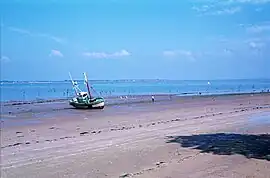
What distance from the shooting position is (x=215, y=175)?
993 cm

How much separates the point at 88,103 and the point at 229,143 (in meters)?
32.8

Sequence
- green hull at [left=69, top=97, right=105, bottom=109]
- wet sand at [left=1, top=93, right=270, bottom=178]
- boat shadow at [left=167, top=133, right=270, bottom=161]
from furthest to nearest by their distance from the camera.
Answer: green hull at [left=69, top=97, right=105, bottom=109] < boat shadow at [left=167, top=133, right=270, bottom=161] < wet sand at [left=1, top=93, right=270, bottom=178]

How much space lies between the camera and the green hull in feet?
149

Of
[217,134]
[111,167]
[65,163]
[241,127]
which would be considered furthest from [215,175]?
[241,127]

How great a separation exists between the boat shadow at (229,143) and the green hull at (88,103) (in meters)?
28.4

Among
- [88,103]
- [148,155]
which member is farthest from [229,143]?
[88,103]

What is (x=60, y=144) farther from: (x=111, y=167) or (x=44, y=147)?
(x=111, y=167)

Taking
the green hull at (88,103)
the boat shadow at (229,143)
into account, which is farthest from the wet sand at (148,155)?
the green hull at (88,103)

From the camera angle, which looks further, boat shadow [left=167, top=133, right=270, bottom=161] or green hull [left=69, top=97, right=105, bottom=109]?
green hull [left=69, top=97, right=105, bottom=109]

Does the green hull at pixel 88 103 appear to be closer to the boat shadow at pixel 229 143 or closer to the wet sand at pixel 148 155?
the wet sand at pixel 148 155

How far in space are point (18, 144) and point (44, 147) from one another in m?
2.24

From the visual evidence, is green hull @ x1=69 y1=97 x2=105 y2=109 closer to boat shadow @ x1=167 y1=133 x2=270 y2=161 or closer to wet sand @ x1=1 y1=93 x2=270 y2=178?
wet sand @ x1=1 y1=93 x2=270 y2=178

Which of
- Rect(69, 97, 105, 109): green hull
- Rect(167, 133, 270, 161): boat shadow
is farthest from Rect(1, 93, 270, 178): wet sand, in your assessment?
Rect(69, 97, 105, 109): green hull

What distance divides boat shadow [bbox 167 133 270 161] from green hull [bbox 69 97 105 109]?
28.4 m
